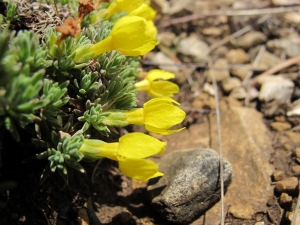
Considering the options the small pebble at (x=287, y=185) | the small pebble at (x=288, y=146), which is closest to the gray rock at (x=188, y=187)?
the small pebble at (x=287, y=185)

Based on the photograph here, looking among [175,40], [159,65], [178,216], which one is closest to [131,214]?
[178,216]

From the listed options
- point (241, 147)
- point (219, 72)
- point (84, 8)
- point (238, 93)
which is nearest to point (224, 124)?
point (241, 147)

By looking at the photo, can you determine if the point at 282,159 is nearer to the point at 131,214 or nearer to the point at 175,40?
the point at 131,214

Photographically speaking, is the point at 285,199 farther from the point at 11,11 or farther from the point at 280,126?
the point at 11,11

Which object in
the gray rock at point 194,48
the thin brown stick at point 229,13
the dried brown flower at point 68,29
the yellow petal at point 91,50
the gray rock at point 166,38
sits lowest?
the gray rock at point 194,48

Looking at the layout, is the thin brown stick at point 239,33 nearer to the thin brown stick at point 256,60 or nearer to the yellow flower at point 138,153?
the thin brown stick at point 256,60

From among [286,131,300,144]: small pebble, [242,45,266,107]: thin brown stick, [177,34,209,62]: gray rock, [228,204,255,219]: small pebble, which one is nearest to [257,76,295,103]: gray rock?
[242,45,266,107]: thin brown stick

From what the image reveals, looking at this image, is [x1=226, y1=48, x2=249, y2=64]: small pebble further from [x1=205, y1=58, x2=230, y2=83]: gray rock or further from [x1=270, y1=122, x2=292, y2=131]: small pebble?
[x1=270, y1=122, x2=292, y2=131]: small pebble

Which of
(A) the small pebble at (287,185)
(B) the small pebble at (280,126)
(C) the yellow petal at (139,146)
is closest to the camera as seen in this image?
(C) the yellow petal at (139,146)
